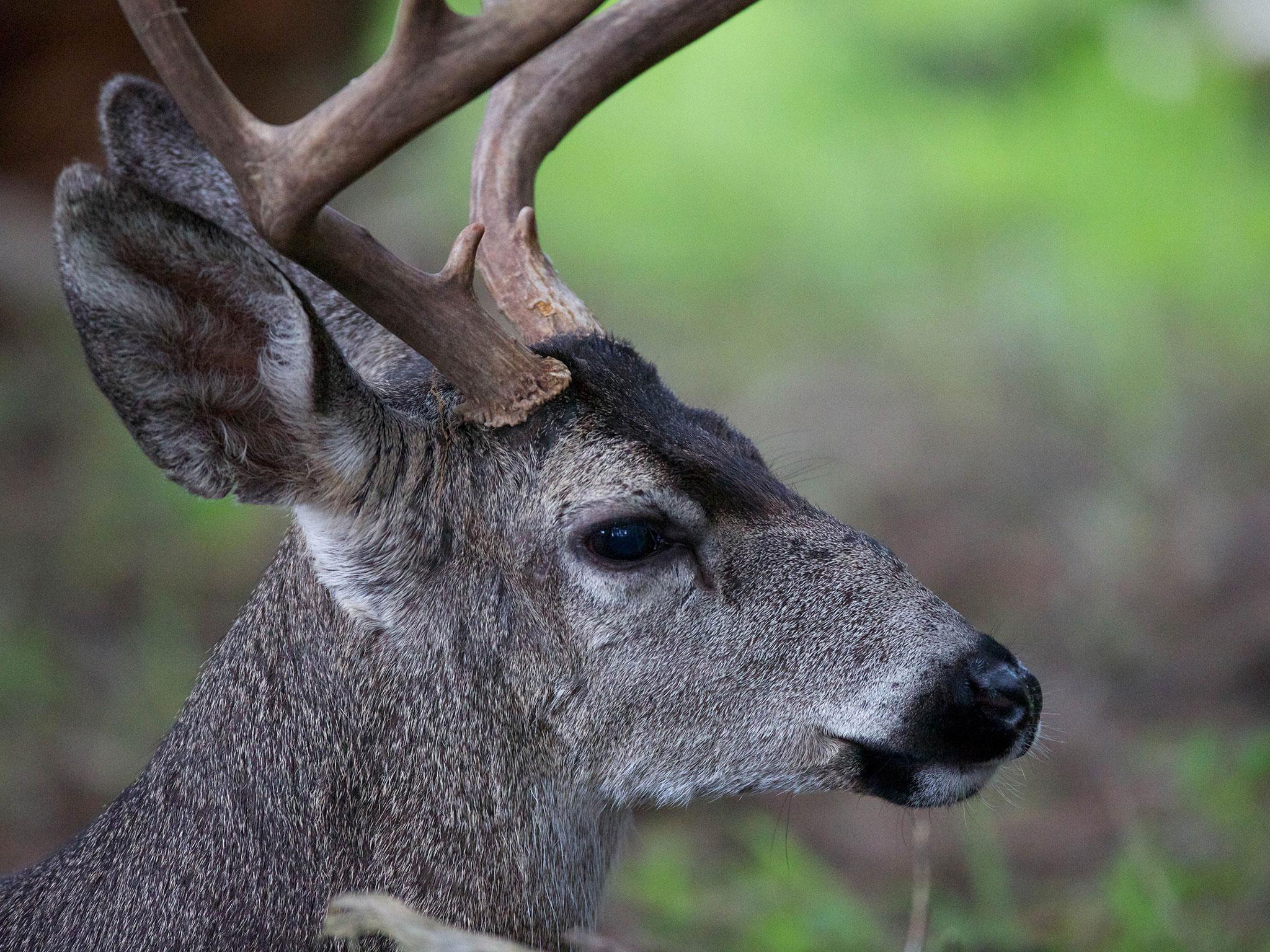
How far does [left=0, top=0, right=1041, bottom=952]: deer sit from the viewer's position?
9.26 ft

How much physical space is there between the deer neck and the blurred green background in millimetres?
640

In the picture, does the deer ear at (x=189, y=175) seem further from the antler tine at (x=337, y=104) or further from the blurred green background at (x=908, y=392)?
the blurred green background at (x=908, y=392)

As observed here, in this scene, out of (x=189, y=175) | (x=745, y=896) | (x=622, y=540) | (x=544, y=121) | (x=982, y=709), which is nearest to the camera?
(x=982, y=709)

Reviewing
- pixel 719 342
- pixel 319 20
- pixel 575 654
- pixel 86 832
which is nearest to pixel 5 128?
pixel 319 20

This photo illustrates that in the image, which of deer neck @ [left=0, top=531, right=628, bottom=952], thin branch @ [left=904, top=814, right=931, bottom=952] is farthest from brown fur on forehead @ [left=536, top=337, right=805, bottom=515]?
thin branch @ [left=904, top=814, right=931, bottom=952]

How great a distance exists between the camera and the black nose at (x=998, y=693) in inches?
110

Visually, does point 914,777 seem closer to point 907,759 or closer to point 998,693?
point 907,759

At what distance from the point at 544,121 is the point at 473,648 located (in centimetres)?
141

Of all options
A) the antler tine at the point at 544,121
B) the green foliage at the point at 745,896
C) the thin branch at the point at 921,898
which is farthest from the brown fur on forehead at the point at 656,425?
the green foliage at the point at 745,896

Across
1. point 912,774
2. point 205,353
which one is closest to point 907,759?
point 912,774

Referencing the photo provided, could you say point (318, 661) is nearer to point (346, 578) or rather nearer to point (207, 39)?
point (346, 578)

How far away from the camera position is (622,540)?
291cm

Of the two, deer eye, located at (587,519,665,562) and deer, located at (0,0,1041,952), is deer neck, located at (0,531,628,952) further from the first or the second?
deer eye, located at (587,519,665,562)

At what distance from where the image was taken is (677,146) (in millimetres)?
10422
